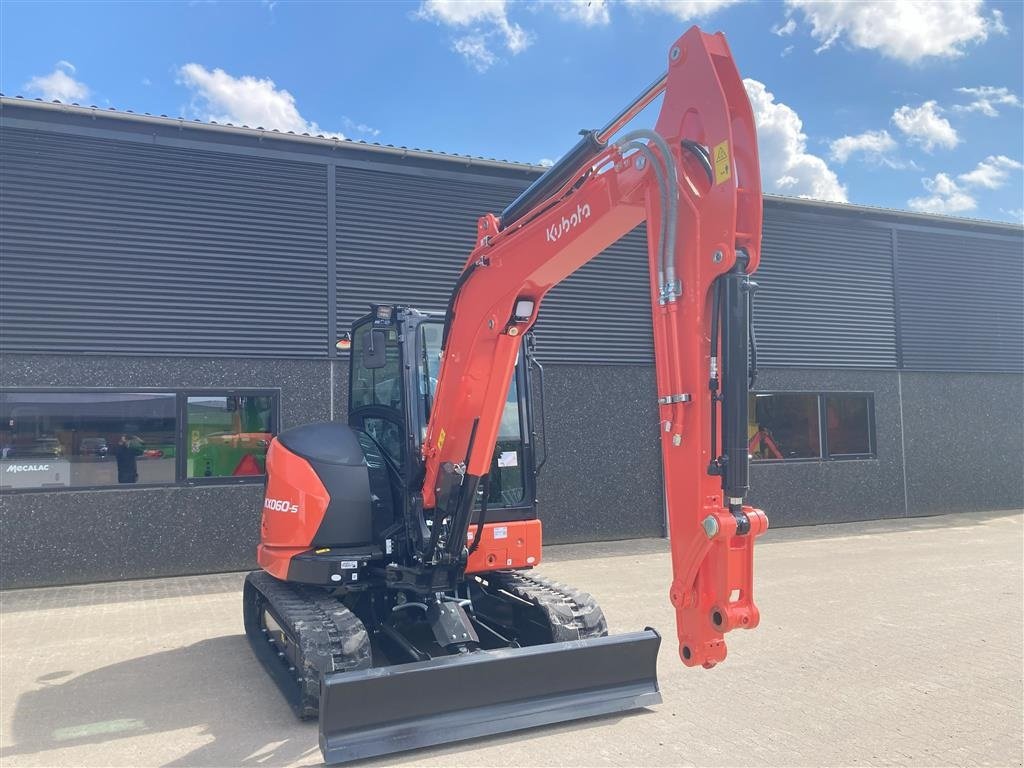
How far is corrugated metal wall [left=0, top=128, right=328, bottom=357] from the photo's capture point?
952 centimetres

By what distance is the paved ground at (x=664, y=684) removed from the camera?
14.9ft

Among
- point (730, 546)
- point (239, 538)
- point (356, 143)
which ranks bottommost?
point (239, 538)

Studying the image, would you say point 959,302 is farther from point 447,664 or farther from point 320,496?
point 447,664

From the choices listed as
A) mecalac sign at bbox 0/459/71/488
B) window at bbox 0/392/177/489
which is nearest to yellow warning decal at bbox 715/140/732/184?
window at bbox 0/392/177/489

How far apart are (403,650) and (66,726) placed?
2113 mm

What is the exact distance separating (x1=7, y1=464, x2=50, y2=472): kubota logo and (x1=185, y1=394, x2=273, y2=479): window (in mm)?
1515

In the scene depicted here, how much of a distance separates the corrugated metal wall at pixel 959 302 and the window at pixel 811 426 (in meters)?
1.60

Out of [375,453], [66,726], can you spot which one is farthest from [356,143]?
[66,726]

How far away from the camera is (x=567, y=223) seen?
14.6 feet

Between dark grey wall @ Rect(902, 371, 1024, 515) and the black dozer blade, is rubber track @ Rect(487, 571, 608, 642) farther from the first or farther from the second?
dark grey wall @ Rect(902, 371, 1024, 515)

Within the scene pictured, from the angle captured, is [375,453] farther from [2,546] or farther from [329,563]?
[2,546]

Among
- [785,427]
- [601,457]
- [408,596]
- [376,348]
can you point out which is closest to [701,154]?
[376,348]

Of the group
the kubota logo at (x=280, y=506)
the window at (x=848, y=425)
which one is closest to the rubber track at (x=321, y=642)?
the kubota logo at (x=280, y=506)

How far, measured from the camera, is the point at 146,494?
9.66 metres
